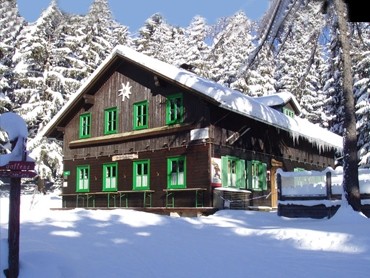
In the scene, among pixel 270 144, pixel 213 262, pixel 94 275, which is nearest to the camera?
pixel 94 275

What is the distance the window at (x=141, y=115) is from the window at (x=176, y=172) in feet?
8.42

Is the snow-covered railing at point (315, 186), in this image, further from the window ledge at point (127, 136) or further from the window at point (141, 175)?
the window at point (141, 175)

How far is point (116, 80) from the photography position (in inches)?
940

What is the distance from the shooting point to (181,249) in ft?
31.8

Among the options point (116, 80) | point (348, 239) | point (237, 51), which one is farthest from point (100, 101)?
point (237, 51)

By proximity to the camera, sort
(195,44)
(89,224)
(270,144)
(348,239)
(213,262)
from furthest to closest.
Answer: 1. (195,44)
2. (270,144)
3. (89,224)
4. (348,239)
5. (213,262)

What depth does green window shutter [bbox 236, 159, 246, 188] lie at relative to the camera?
20.8 metres

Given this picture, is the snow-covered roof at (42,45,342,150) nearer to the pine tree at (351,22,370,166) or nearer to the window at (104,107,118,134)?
the window at (104,107,118,134)

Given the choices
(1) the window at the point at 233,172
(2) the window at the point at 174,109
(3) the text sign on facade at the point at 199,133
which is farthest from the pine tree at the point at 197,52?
(3) the text sign on facade at the point at 199,133

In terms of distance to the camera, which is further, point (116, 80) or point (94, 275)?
point (116, 80)

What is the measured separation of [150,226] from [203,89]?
711 centimetres

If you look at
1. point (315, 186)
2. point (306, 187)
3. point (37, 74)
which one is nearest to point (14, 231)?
point (306, 187)

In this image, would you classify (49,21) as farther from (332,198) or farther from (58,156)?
(332,198)

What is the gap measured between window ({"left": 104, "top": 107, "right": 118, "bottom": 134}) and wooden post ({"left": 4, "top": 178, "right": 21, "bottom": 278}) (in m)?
16.8
